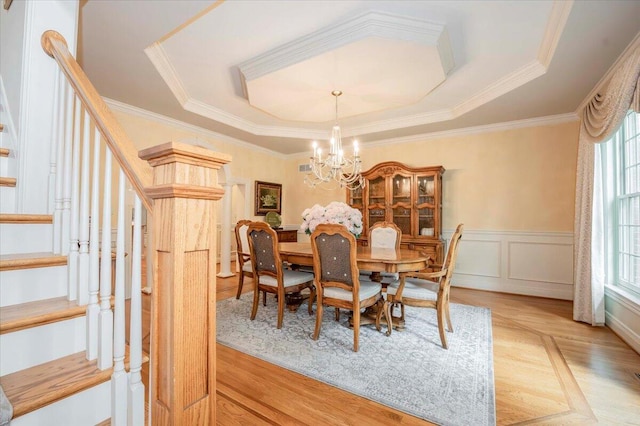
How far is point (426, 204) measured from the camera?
4449 mm

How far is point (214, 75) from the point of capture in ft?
10.5

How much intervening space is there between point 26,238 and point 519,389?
2816 mm

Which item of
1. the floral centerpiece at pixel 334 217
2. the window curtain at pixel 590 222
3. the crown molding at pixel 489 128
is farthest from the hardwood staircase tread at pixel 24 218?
the crown molding at pixel 489 128

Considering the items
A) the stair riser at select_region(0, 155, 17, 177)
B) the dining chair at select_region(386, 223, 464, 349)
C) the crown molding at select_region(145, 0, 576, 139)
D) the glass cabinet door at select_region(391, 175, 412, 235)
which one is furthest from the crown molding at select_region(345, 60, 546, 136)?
the stair riser at select_region(0, 155, 17, 177)

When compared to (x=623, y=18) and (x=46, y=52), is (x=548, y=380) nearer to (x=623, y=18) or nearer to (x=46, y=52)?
(x=623, y=18)

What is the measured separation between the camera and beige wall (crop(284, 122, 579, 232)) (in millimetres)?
3949

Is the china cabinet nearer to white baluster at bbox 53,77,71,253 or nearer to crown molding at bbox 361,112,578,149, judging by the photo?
crown molding at bbox 361,112,578,149

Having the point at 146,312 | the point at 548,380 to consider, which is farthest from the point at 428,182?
the point at 146,312

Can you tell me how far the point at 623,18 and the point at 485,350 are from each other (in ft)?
8.74

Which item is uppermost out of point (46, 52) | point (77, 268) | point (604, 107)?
point (604, 107)

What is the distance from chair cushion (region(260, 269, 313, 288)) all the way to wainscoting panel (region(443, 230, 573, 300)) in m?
2.75

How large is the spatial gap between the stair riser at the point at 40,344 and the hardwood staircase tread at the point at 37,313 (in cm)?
5

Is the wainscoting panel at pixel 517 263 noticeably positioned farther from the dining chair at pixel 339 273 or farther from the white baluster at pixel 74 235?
the white baluster at pixel 74 235

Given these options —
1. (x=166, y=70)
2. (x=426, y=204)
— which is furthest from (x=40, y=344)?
(x=426, y=204)
